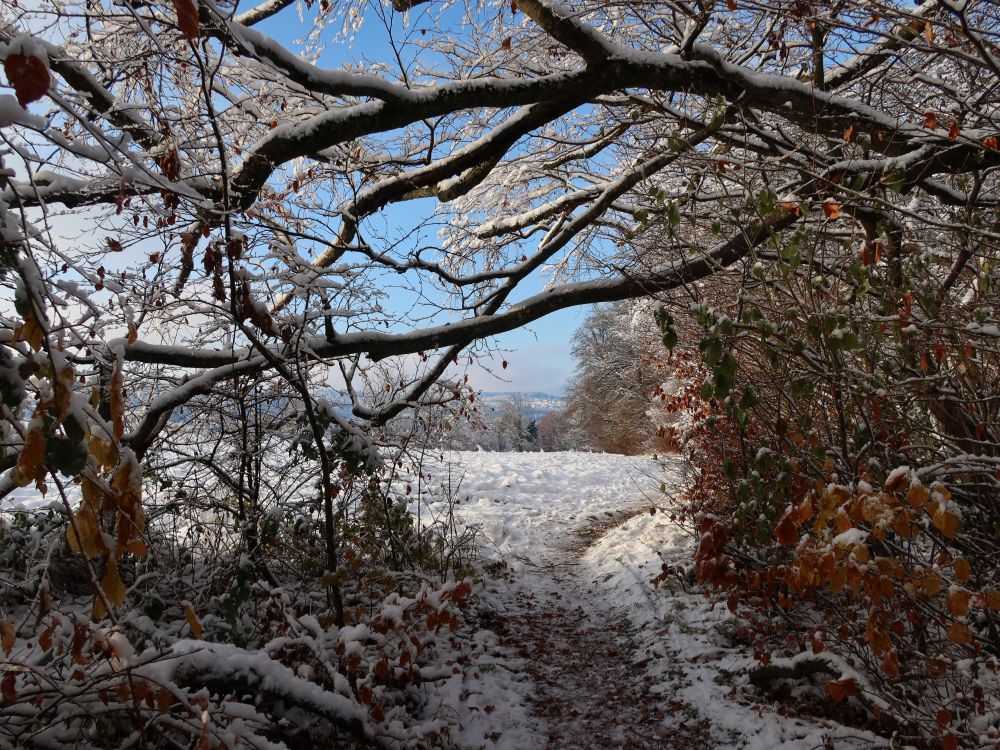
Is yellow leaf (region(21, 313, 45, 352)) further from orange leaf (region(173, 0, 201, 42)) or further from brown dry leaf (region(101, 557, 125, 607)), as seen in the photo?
orange leaf (region(173, 0, 201, 42))

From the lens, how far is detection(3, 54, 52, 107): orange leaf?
1.14 meters

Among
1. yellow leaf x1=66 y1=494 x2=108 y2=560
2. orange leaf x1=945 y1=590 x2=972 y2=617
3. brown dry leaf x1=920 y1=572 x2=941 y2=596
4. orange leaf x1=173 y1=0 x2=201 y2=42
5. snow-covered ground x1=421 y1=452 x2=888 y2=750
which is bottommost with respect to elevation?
snow-covered ground x1=421 y1=452 x2=888 y2=750

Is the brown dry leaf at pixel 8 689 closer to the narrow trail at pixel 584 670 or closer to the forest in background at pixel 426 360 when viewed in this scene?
Result: the forest in background at pixel 426 360

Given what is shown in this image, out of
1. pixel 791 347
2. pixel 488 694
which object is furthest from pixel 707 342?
pixel 488 694

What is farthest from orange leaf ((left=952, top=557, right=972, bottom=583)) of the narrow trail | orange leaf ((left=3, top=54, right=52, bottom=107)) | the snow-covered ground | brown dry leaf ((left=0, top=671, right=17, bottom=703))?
brown dry leaf ((left=0, top=671, right=17, bottom=703))

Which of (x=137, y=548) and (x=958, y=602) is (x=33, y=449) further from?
(x=958, y=602)

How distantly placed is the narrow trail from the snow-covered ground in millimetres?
20

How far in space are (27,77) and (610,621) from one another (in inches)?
234

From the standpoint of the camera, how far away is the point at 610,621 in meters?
5.68

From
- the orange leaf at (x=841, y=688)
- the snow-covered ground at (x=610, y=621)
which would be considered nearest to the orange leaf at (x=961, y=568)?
the orange leaf at (x=841, y=688)

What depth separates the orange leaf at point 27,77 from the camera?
1.14 metres

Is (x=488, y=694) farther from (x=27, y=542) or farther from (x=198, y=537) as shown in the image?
(x=27, y=542)

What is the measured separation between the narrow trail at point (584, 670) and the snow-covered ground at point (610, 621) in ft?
0.07

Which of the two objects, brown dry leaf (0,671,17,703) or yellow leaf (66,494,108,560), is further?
brown dry leaf (0,671,17,703)
